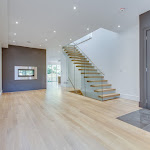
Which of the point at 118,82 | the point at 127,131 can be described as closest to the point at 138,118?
the point at 127,131

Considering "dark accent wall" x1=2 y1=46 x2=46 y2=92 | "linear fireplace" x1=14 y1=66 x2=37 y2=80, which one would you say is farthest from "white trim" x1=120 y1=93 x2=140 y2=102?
"linear fireplace" x1=14 y1=66 x2=37 y2=80

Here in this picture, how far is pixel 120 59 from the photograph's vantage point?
189 inches

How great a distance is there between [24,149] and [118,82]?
14.5 feet

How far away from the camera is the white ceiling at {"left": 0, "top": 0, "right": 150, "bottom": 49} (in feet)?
9.25

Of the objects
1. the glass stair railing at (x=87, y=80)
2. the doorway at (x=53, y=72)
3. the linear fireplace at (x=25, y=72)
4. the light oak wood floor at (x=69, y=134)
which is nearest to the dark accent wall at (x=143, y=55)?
the glass stair railing at (x=87, y=80)

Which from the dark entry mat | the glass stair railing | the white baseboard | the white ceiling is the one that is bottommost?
the dark entry mat

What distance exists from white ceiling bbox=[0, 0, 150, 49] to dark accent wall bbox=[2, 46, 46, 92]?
214cm

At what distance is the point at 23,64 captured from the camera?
22.7 ft

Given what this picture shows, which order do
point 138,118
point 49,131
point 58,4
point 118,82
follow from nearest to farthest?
point 49,131 < point 138,118 < point 58,4 < point 118,82

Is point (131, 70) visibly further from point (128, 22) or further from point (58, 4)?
point (58, 4)

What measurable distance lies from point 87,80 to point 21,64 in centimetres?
450

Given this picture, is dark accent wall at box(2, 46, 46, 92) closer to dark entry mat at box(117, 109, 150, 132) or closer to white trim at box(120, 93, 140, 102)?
white trim at box(120, 93, 140, 102)

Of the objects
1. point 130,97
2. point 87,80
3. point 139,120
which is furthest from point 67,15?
point 130,97

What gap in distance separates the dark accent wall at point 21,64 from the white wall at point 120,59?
3914 mm
